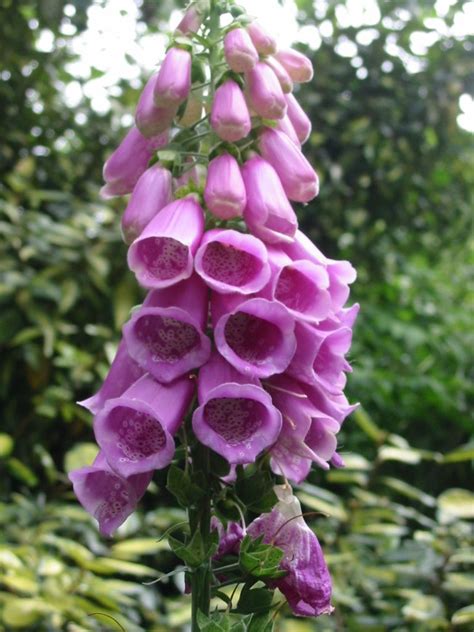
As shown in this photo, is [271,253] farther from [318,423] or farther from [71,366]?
[71,366]

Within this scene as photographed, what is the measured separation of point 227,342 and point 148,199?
189 mm

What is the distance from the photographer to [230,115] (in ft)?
2.78

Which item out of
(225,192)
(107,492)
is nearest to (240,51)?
(225,192)

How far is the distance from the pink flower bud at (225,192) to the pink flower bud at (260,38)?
161 mm

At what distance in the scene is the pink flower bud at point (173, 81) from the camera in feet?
2.85

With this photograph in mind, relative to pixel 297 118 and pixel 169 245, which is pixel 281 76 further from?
pixel 169 245

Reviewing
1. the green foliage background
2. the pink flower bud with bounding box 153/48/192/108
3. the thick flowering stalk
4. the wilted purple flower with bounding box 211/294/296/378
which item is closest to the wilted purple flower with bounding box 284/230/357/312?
the thick flowering stalk

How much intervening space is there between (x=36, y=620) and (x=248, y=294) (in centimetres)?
109

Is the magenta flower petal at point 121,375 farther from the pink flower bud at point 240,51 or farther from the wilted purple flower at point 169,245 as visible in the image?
the pink flower bud at point 240,51

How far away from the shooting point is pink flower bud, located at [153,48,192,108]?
0.87 meters

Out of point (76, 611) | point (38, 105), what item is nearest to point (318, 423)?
point (76, 611)

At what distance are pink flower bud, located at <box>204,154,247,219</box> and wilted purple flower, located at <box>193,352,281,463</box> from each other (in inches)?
6.1

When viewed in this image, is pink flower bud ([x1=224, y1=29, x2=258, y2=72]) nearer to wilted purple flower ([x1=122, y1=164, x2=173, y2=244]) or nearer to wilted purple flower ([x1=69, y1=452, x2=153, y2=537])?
wilted purple flower ([x1=122, y1=164, x2=173, y2=244])

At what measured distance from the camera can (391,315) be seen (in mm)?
3375
